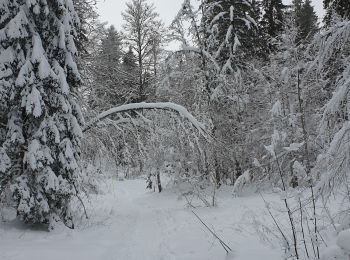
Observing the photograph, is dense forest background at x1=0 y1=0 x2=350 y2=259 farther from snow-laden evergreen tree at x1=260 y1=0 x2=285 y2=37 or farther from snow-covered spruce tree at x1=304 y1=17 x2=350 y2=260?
snow-laden evergreen tree at x1=260 y1=0 x2=285 y2=37

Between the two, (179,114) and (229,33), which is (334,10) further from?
(229,33)

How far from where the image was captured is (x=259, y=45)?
895 inches

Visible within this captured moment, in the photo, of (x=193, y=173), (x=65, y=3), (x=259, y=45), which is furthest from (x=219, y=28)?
(x=65, y=3)

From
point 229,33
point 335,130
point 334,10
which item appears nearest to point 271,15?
point 229,33

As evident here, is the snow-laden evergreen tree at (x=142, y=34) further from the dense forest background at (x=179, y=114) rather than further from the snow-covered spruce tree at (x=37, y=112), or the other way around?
the snow-covered spruce tree at (x=37, y=112)

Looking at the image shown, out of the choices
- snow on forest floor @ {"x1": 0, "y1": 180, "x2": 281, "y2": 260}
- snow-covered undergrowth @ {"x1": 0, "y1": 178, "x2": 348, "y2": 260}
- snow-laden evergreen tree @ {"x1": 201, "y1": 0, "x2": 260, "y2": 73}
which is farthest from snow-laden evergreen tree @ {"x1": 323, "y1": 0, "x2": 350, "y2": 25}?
snow-laden evergreen tree @ {"x1": 201, "y1": 0, "x2": 260, "y2": 73}

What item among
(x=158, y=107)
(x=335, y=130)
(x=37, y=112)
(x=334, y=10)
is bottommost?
(x=335, y=130)

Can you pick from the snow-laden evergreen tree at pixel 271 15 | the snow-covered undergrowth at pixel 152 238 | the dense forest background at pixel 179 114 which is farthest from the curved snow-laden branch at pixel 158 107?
the snow-laden evergreen tree at pixel 271 15

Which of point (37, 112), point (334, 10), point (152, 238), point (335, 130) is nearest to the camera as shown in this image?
point (335, 130)

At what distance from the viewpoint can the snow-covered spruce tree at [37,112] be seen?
8.99 m

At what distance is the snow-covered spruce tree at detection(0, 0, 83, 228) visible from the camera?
8992 mm

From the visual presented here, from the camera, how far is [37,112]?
8.86 m

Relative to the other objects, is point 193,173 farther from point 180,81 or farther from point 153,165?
point 180,81

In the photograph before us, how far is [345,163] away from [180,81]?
1566cm
